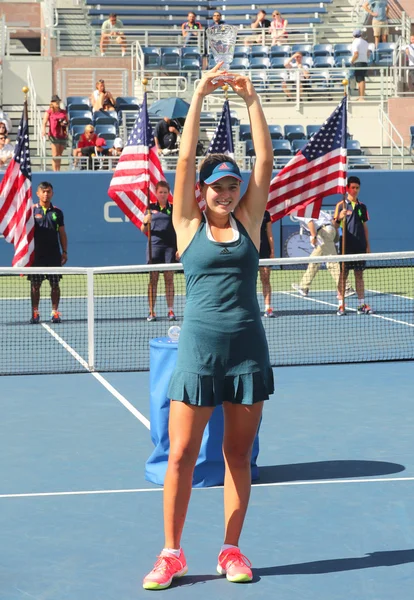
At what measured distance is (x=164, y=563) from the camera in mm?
5379

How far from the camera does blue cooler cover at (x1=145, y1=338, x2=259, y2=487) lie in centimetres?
714

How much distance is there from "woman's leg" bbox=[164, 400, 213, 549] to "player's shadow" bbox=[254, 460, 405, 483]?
204 centimetres

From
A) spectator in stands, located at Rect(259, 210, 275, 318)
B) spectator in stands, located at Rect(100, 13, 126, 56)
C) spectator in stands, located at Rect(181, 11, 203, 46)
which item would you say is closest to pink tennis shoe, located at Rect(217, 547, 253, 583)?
spectator in stands, located at Rect(259, 210, 275, 318)

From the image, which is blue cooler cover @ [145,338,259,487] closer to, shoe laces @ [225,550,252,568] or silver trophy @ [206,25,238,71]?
shoe laces @ [225,550,252,568]

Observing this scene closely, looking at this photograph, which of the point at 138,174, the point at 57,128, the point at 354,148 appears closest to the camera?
the point at 138,174

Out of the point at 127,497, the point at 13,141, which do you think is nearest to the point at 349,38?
the point at 13,141

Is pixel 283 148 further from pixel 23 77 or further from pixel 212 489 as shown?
pixel 212 489

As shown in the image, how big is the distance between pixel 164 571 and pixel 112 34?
2663cm

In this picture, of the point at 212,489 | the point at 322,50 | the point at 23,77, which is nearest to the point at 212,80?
the point at 212,489

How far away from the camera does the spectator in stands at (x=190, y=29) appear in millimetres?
30703

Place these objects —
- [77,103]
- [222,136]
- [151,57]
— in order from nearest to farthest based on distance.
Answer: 1. [222,136]
2. [77,103]
3. [151,57]

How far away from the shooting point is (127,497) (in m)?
7.00

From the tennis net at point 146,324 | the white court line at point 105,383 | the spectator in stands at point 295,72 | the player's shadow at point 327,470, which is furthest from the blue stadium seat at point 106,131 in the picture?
the player's shadow at point 327,470

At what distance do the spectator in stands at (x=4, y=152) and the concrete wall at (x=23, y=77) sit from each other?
5.93 metres
